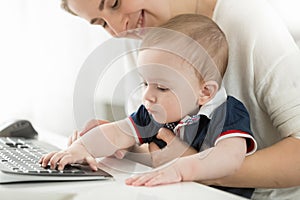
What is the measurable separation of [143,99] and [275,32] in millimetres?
300

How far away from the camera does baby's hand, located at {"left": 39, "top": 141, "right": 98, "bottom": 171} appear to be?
84 cm

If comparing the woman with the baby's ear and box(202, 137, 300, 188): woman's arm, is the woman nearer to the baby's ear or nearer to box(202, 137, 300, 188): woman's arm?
box(202, 137, 300, 188): woman's arm

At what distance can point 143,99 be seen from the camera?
858 millimetres

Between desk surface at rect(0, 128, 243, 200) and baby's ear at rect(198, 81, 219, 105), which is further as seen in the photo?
baby's ear at rect(198, 81, 219, 105)

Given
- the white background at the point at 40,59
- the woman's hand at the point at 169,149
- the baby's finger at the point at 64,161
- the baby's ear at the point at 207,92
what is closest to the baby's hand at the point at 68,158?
the baby's finger at the point at 64,161

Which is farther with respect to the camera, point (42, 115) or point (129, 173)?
point (42, 115)

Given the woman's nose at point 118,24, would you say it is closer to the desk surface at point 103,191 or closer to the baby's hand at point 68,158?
the baby's hand at point 68,158

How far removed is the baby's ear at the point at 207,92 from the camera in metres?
0.89

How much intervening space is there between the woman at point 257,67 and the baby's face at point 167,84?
0.32 ft

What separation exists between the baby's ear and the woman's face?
217 millimetres

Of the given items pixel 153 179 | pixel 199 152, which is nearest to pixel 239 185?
pixel 199 152

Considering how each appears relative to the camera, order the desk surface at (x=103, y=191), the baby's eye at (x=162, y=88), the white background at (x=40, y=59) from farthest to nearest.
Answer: the white background at (x=40, y=59), the baby's eye at (x=162, y=88), the desk surface at (x=103, y=191)

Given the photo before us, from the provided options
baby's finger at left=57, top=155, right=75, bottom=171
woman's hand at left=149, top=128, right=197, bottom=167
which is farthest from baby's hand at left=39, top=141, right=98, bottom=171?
woman's hand at left=149, top=128, right=197, bottom=167

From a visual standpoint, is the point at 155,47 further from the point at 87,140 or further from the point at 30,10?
the point at 30,10
